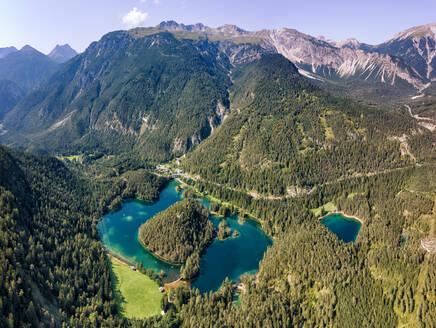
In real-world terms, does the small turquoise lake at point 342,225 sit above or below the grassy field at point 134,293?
above

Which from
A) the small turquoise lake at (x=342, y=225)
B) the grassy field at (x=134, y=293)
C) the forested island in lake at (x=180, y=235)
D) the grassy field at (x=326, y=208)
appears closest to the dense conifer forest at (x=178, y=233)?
the forested island in lake at (x=180, y=235)

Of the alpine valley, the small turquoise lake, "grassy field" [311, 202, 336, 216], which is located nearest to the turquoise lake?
the alpine valley

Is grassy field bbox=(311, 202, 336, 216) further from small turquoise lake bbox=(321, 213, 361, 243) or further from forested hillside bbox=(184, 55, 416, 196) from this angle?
forested hillside bbox=(184, 55, 416, 196)

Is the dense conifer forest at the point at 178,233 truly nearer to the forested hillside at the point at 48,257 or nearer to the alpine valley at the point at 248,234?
the alpine valley at the point at 248,234

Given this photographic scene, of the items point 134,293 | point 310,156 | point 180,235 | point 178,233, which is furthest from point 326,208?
point 134,293

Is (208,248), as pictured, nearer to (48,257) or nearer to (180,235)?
(180,235)

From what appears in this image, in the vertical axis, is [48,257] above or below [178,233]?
above
